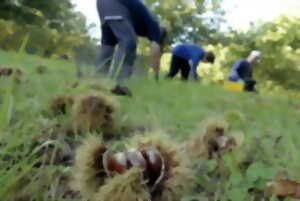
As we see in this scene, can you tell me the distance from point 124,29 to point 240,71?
20.6 ft

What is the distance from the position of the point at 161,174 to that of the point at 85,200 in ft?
0.54

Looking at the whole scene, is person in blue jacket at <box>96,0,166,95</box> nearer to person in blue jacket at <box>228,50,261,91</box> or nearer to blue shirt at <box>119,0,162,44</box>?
blue shirt at <box>119,0,162,44</box>

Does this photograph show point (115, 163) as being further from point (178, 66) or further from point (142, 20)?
point (178, 66)

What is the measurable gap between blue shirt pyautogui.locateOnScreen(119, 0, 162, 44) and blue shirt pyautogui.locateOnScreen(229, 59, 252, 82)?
5.00 m

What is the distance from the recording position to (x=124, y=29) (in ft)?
14.6

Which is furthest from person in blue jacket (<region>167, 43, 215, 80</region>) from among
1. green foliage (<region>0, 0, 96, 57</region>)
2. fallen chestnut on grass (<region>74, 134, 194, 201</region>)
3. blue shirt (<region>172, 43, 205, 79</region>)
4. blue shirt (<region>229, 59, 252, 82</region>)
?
green foliage (<region>0, 0, 96, 57</region>)

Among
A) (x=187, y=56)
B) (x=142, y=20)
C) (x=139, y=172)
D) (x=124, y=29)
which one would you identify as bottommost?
(x=187, y=56)

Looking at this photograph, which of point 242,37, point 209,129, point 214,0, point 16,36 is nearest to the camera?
point 209,129

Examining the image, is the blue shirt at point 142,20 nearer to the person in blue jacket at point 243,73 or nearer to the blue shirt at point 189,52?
the blue shirt at point 189,52

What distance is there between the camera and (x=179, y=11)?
29.9 metres

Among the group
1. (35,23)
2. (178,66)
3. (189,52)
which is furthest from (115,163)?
(35,23)

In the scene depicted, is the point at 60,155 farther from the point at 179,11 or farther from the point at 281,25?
the point at 179,11

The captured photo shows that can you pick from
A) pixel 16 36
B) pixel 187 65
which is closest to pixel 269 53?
pixel 16 36

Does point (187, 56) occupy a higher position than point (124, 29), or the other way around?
point (124, 29)
